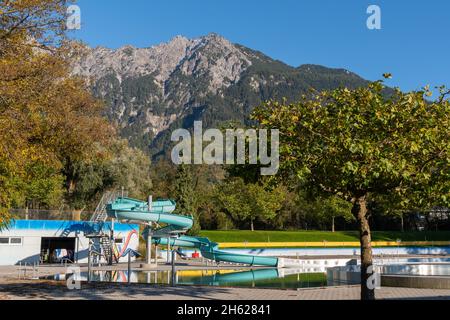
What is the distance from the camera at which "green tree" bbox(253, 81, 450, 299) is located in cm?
1098

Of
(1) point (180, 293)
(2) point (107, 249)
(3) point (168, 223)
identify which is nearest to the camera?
(1) point (180, 293)

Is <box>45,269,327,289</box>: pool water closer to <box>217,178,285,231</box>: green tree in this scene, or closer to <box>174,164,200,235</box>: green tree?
<box>174,164,200,235</box>: green tree

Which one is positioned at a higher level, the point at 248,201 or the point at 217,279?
the point at 248,201

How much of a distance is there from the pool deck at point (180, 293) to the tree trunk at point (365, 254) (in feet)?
10.9

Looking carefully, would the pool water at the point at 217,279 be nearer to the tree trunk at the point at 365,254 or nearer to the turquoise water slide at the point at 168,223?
the turquoise water slide at the point at 168,223

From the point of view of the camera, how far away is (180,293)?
16750mm

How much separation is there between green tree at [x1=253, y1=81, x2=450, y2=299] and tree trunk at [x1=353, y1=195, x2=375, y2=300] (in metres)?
0.02

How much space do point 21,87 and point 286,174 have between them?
25.6ft

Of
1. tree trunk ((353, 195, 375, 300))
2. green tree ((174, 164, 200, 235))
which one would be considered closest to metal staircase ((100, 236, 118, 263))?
green tree ((174, 164, 200, 235))

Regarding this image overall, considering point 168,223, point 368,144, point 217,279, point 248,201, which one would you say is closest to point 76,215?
point 168,223

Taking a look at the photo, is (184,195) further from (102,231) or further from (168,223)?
(168,223)

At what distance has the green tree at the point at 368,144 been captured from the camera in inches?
432

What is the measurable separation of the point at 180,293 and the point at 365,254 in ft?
22.8
